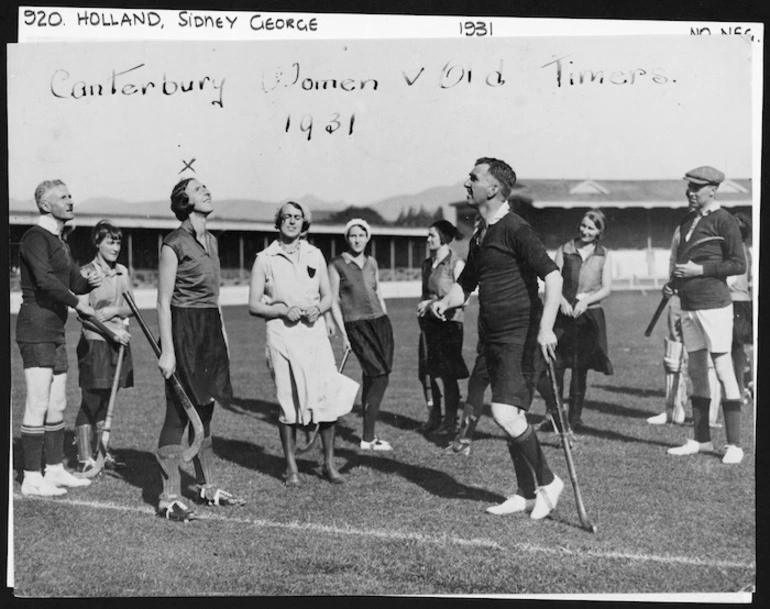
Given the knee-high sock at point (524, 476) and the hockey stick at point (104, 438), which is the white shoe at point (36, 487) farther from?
the knee-high sock at point (524, 476)

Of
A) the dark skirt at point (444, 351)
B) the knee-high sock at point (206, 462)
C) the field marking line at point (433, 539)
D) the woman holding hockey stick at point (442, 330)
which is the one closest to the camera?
the field marking line at point (433, 539)

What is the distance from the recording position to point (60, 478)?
240 inches

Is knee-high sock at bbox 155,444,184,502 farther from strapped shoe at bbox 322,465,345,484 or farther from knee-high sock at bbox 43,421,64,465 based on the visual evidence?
strapped shoe at bbox 322,465,345,484

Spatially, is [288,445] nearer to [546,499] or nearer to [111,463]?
[111,463]

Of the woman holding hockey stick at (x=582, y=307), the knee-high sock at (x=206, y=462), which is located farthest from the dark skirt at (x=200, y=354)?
the woman holding hockey stick at (x=582, y=307)

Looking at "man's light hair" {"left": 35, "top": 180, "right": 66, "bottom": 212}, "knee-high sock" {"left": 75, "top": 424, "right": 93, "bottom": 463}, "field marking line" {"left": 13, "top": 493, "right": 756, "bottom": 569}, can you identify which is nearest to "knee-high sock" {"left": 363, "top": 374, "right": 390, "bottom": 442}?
"field marking line" {"left": 13, "top": 493, "right": 756, "bottom": 569}

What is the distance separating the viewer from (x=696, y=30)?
5.93 metres

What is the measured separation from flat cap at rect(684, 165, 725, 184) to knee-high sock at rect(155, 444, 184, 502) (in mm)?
3990

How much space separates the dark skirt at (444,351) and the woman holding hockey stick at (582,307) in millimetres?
785

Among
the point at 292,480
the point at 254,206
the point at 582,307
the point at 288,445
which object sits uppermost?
the point at 254,206

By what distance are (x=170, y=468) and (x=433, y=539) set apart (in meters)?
1.79

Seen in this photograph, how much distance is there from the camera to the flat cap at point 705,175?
19.7ft

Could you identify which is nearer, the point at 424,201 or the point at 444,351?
the point at 424,201

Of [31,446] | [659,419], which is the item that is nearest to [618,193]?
[659,419]
